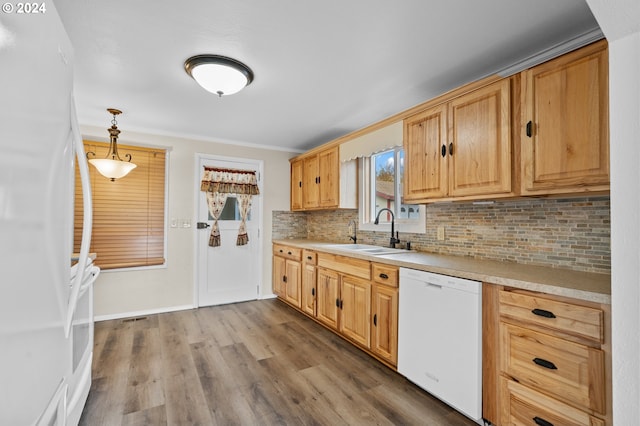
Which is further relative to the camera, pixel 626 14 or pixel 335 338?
pixel 335 338

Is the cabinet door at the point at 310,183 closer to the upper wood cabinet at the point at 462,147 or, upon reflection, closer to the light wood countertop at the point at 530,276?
the upper wood cabinet at the point at 462,147

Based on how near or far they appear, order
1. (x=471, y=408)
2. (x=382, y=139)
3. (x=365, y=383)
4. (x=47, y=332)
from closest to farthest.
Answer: (x=47, y=332) → (x=471, y=408) → (x=365, y=383) → (x=382, y=139)

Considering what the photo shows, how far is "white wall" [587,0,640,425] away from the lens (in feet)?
3.26

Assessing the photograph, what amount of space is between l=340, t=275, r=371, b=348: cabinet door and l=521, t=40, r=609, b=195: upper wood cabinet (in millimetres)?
1442

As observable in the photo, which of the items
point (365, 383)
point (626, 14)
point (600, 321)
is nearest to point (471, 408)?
point (365, 383)

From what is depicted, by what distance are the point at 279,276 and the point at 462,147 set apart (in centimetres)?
297

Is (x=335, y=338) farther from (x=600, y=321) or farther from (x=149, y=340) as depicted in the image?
(x=600, y=321)

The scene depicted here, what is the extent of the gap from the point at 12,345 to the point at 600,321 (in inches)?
76.9

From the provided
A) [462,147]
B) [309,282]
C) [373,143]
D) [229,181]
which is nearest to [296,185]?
[229,181]

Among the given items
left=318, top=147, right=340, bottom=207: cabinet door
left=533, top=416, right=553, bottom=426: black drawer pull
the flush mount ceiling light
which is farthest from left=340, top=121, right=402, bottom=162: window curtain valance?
left=533, top=416, right=553, bottom=426: black drawer pull

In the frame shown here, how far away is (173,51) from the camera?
2023mm

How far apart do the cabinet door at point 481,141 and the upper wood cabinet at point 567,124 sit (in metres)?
0.11

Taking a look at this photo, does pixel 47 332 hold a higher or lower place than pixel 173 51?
lower

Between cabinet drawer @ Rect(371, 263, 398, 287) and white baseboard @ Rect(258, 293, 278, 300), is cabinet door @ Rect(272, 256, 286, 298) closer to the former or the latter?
white baseboard @ Rect(258, 293, 278, 300)
